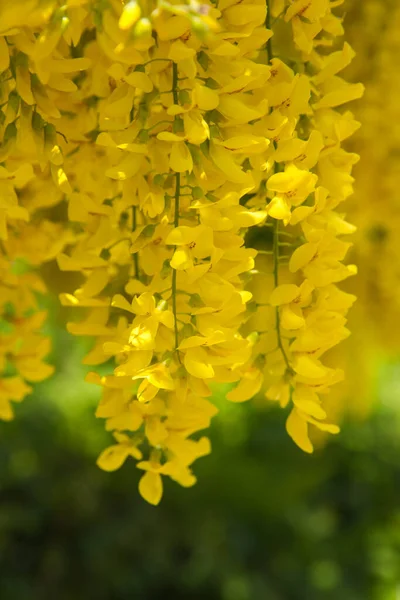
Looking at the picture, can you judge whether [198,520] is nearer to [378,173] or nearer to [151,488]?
[378,173]

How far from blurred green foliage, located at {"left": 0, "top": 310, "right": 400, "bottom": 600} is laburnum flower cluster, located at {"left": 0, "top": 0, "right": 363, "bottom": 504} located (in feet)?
6.59

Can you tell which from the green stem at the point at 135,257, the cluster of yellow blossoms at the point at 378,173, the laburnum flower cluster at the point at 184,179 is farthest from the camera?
the cluster of yellow blossoms at the point at 378,173

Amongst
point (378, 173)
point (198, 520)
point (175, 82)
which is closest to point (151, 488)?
point (175, 82)

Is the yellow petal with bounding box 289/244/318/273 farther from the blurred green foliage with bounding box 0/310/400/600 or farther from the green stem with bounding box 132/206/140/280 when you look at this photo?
the blurred green foliage with bounding box 0/310/400/600

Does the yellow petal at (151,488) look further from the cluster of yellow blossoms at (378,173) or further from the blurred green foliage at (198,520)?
the blurred green foliage at (198,520)

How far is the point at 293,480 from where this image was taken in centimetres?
305

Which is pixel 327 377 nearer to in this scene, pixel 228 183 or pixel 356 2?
pixel 228 183

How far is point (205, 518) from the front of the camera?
2938 mm

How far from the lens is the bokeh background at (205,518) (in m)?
2.83

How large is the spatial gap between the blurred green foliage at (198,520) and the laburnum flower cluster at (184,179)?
6.59ft

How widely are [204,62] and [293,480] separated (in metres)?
2.44

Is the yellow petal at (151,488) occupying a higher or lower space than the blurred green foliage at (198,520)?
higher

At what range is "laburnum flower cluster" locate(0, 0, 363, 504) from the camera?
30.2 inches

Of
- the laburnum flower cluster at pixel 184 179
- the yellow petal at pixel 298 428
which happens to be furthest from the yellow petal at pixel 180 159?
the yellow petal at pixel 298 428
